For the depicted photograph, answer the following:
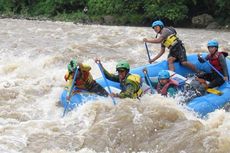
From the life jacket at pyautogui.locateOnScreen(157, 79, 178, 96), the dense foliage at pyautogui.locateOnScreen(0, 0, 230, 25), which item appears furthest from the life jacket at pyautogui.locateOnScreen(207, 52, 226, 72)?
the dense foliage at pyautogui.locateOnScreen(0, 0, 230, 25)

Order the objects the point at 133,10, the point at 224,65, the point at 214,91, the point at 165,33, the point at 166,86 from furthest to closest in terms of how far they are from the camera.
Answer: the point at 133,10 < the point at 165,33 < the point at 224,65 < the point at 214,91 < the point at 166,86

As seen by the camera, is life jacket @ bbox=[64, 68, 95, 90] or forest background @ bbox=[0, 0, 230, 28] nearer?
life jacket @ bbox=[64, 68, 95, 90]

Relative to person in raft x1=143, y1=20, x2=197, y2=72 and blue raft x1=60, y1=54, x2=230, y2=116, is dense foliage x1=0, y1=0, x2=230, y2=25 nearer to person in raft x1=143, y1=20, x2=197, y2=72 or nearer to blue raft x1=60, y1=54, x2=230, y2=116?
person in raft x1=143, y1=20, x2=197, y2=72

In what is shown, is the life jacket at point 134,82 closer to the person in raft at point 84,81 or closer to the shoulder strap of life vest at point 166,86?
the shoulder strap of life vest at point 166,86

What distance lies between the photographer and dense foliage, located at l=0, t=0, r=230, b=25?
77.2ft

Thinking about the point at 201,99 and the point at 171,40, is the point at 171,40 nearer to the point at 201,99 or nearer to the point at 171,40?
the point at 171,40

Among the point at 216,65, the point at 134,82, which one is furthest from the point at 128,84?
the point at 216,65

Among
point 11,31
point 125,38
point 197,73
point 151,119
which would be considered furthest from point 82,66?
point 11,31

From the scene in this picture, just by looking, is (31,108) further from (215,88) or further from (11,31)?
(11,31)

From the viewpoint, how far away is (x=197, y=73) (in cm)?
973

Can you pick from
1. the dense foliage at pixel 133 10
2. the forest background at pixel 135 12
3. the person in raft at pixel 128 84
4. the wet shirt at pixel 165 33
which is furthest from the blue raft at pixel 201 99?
the dense foliage at pixel 133 10

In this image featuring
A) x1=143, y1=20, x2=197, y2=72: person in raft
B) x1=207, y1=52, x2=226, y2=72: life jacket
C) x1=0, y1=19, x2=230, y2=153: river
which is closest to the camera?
x1=0, y1=19, x2=230, y2=153: river

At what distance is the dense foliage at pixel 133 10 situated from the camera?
23.5 meters

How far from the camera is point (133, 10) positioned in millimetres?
25062
